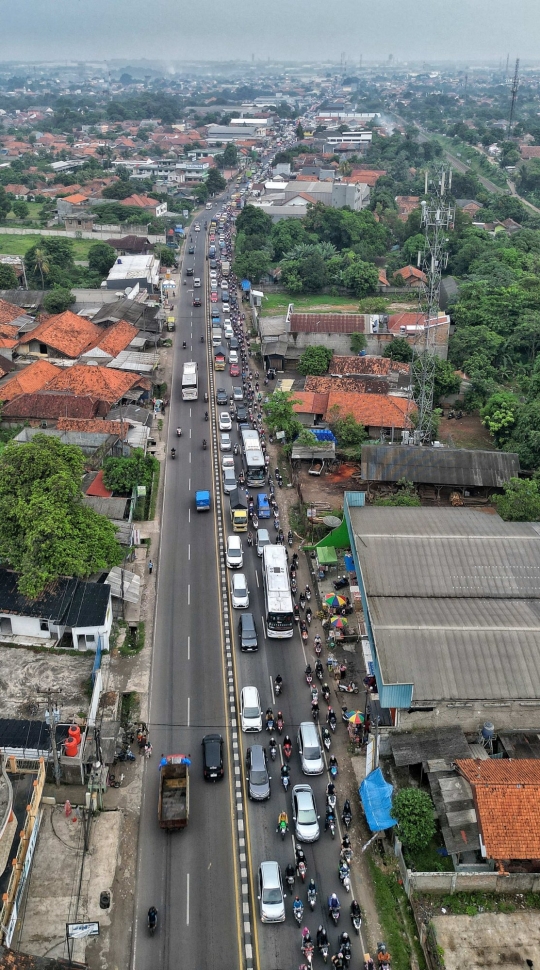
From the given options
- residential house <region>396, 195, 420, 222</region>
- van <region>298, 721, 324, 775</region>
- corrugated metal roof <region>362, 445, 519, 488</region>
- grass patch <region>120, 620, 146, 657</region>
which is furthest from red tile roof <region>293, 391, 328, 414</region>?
residential house <region>396, 195, 420, 222</region>

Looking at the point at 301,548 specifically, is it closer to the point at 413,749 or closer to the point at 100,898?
the point at 413,749

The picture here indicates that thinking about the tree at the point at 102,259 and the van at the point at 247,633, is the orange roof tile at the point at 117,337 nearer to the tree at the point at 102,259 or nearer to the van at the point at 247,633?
the tree at the point at 102,259

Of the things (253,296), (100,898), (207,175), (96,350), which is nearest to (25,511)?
(100,898)

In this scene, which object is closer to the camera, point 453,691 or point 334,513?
point 453,691

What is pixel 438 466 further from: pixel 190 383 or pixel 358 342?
pixel 190 383

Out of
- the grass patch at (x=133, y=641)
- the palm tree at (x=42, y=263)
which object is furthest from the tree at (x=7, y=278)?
the grass patch at (x=133, y=641)

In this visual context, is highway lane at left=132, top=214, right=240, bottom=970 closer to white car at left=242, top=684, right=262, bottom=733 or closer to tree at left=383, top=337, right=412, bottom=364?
white car at left=242, top=684, right=262, bottom=733
